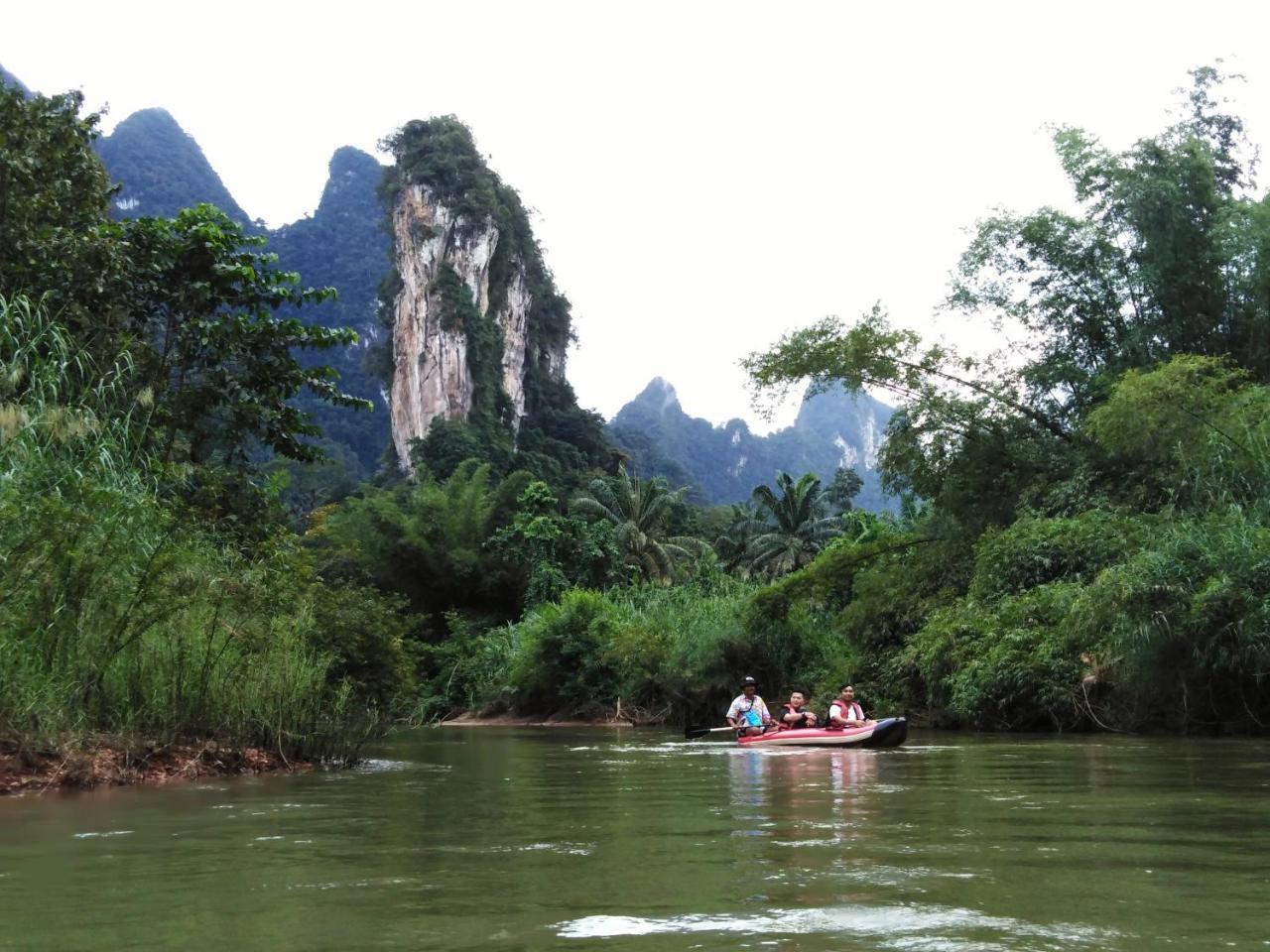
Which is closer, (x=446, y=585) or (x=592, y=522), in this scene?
(x=446, y=585)

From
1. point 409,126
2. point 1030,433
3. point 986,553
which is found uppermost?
point 409,126

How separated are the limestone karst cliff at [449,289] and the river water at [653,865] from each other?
52976 mm

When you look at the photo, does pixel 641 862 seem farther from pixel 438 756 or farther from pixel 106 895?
pixel 438 756

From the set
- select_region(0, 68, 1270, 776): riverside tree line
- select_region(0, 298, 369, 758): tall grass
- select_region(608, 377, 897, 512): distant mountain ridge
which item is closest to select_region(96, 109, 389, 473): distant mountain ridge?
select_region(608, 377, 897, 512): distant mountain ridge

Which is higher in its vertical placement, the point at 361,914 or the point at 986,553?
the point at 986,553

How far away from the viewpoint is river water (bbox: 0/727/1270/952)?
3377 millimetres

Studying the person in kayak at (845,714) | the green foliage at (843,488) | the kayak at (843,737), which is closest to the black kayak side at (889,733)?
the kayak at (843,737)

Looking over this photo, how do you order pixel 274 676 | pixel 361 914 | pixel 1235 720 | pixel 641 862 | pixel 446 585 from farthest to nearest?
pixel 446 585 < pixel 1235 720 < pixel 274 676 < pixel 641 862 < pixel 361 914

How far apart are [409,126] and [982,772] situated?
62273mm

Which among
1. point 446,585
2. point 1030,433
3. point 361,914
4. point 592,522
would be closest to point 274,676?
point 361,914

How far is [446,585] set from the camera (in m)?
41.9

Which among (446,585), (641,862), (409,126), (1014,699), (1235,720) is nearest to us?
(641,862)

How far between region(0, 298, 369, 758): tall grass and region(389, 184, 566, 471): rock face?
50.6 meters

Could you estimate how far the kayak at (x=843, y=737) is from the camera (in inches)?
539
